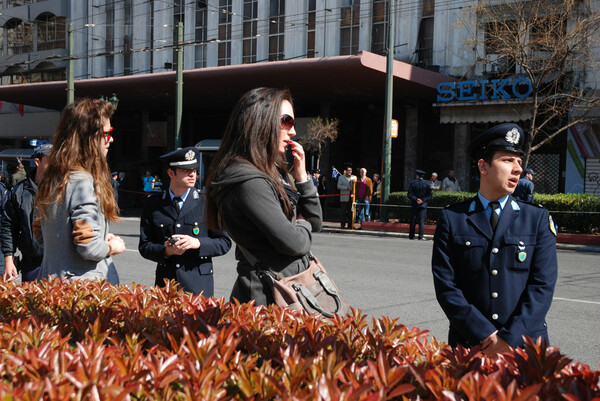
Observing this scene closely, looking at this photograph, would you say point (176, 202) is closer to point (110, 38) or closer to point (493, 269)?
point (493, 269)

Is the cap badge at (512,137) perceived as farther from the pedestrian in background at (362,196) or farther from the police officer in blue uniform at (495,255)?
the pedestrian in background at (362,196)

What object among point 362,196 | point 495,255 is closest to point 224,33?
point 362,196

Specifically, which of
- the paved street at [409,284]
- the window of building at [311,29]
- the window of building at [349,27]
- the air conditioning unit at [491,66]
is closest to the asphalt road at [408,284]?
the paved street at [409,284]

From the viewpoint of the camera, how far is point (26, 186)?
5.47 m

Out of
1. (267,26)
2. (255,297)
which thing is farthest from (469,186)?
(255,297)

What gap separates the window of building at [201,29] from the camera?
3228cm

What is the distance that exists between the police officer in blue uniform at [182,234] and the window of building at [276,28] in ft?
83.8

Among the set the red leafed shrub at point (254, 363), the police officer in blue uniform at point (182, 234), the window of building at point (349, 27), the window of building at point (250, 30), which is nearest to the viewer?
the red leafed shrub at point (254, 363)

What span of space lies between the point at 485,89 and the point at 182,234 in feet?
64.0

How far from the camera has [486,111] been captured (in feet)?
73.0

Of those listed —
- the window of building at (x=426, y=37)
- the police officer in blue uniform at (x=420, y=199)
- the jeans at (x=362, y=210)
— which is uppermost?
the window of building at (x=426, y=37)

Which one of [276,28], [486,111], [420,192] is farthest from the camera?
[276,28]

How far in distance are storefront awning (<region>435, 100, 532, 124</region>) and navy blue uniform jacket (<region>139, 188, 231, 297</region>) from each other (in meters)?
18.2

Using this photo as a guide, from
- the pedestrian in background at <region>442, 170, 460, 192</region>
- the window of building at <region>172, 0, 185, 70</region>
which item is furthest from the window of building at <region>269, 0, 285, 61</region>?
the pedestrian in background at <region>442, 170, 460, 192</region>
